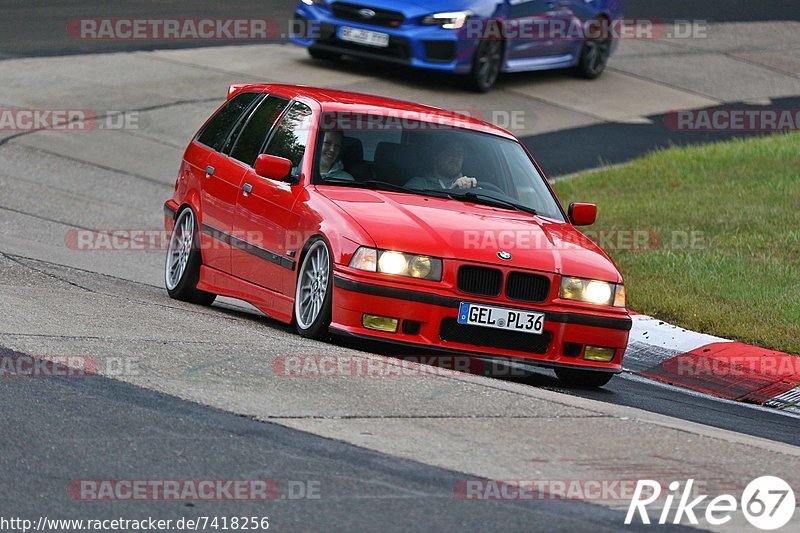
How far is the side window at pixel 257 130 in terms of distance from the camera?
10484 mm

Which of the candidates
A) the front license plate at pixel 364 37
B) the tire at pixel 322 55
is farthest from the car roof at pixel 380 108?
the tire at pixel 322 55

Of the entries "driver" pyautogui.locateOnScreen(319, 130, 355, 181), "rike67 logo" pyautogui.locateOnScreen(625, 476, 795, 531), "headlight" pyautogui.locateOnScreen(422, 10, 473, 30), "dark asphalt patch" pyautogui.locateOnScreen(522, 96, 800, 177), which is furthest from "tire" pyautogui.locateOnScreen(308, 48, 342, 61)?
"rike67 logo" pyautogui.locateOnScreen(625, 476, 795, 531)

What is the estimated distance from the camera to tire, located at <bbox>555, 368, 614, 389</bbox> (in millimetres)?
9172

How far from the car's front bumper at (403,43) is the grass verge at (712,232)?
10.3 feet

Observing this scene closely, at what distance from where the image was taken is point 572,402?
7.75 meters

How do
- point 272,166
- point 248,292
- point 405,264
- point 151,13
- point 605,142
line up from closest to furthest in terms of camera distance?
1. point 405,264
2. point 272,166
3. point 248,292
4. point 605,142
5. point 151,13

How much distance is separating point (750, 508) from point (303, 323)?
362 cm

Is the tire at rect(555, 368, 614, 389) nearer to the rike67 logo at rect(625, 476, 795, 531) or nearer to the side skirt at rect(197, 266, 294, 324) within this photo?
the side skirt at rect(197, 266, 294, 324)

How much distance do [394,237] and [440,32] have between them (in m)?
11.8

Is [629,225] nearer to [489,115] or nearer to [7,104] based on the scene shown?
[489,115]

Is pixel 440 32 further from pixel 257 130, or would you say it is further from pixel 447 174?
pixel 447 174

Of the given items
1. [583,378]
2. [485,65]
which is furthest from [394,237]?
[485,65]

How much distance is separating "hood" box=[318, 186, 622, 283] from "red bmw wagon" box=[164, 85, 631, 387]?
0.01m

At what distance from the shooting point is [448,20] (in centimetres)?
2014
